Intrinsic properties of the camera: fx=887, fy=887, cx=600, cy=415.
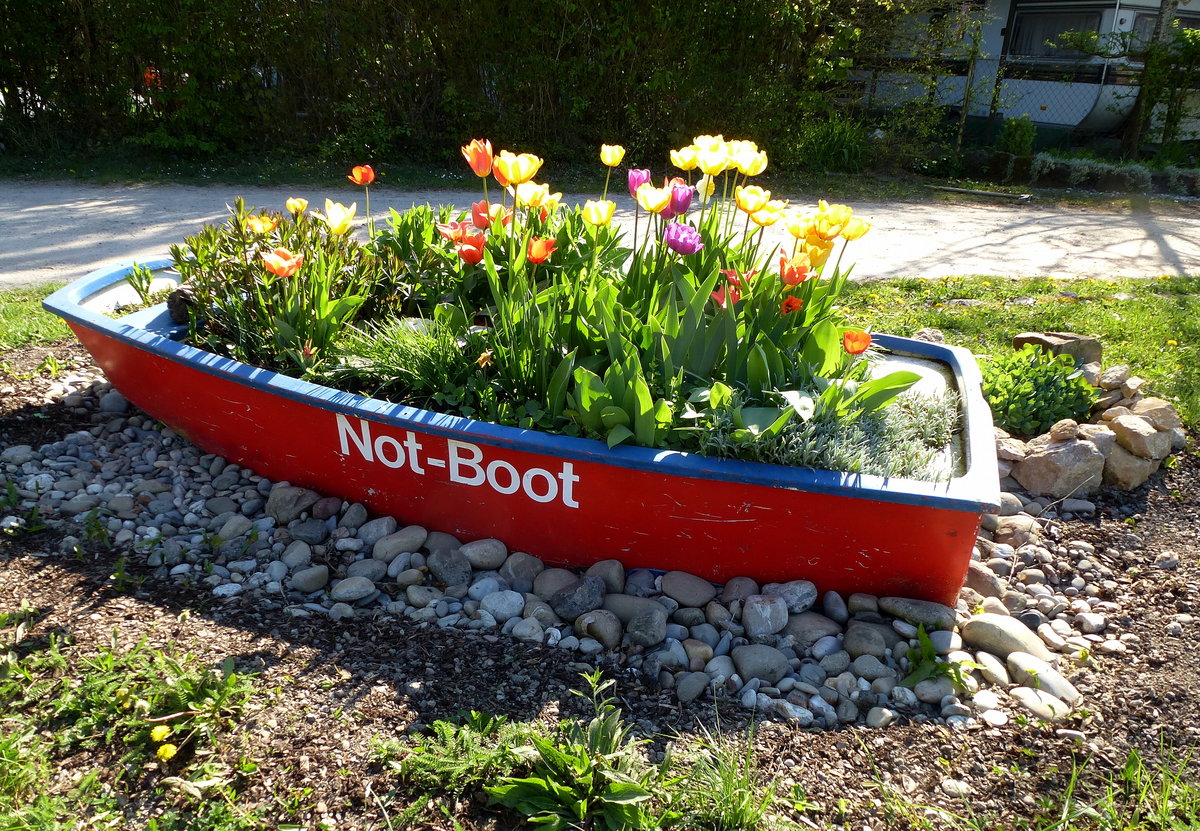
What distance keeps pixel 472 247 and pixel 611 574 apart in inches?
43.7

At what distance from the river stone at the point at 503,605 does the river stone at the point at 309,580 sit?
0.49m

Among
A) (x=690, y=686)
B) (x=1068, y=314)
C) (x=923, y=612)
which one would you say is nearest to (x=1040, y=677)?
(x=923, y=612)

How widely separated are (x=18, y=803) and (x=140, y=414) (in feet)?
6.89

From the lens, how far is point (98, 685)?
82.1 inches

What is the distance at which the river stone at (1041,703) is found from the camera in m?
2.21

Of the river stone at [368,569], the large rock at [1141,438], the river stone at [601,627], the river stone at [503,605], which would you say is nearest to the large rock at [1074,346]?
the large rock at [1141,438]

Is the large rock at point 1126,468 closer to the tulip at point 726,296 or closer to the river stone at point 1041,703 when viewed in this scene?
the river stone at point 1041,703

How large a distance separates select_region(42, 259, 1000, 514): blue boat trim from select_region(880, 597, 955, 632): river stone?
0.36 m

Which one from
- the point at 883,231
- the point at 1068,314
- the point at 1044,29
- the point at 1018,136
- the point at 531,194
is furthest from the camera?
the point at 1044,29

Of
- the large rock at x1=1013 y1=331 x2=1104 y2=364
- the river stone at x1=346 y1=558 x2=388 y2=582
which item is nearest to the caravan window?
the large rock at x1=1013 y1=331 x2=1104 y2=364

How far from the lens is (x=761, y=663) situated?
2340mm

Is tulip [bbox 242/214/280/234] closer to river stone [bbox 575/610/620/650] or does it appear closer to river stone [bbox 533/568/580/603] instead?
river stone [bbox 533/568/580/603]

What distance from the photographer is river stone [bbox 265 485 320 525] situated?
2947 mm

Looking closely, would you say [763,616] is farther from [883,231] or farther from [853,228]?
[883,231]
